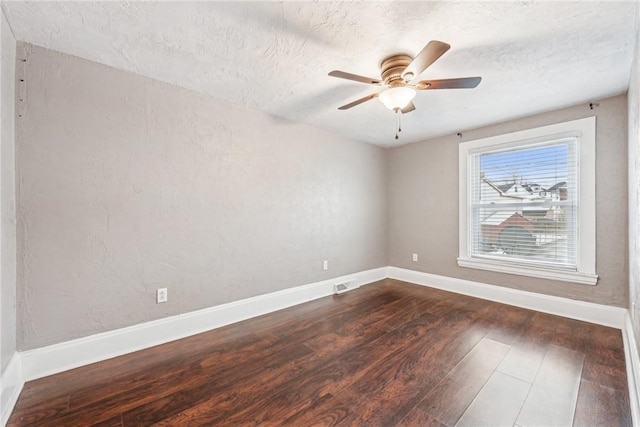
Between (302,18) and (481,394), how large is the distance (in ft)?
8.33

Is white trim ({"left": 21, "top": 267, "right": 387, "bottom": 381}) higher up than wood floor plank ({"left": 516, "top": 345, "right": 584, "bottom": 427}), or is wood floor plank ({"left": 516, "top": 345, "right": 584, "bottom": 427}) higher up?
white trim ({"left": 21, "top": 267, "right": 387, "bottom": 381})

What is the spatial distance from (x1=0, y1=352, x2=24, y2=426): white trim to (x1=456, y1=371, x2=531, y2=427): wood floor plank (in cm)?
241

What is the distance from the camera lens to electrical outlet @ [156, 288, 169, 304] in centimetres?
225

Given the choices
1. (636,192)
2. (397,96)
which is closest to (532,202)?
(636,192)

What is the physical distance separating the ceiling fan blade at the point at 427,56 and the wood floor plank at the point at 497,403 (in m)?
2.02

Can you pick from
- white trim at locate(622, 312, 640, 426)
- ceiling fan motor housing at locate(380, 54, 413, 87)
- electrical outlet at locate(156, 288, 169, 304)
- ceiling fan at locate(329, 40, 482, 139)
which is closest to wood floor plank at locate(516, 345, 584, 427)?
white trim at locate(622, 312, 640, 426)

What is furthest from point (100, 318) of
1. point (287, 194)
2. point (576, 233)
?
point (576, 233)

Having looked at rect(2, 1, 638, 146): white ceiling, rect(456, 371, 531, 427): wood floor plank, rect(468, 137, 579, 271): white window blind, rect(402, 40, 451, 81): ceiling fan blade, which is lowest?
rect(456, 371, 531, 427): wood floor plank

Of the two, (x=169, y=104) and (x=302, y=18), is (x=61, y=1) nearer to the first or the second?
(x=169, y=104)

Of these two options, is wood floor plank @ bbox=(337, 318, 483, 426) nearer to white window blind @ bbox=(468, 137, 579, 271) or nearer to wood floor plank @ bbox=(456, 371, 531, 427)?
wood floor plank @ bbox=(456, 371, 531, 427)

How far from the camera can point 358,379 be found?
1.74 meters

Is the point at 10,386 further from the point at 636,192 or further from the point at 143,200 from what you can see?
the point at 636,192

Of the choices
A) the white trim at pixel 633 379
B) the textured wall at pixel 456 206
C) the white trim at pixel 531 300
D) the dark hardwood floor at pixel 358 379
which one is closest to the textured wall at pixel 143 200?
the dark hardwood floor at pixel 358 379

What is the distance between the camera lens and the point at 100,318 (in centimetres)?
198
